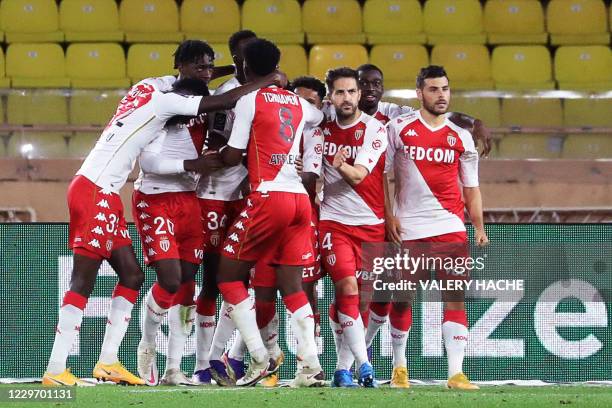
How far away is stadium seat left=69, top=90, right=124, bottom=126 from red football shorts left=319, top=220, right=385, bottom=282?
3630 mm

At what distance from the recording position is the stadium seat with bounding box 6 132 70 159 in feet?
36.6

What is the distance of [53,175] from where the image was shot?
11.3 metres

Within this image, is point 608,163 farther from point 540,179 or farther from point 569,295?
point 569,295

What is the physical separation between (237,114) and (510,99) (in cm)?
474

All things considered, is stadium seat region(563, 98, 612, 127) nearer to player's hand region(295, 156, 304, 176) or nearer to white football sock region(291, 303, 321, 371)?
player's hand region(295, 156, 304, 176)

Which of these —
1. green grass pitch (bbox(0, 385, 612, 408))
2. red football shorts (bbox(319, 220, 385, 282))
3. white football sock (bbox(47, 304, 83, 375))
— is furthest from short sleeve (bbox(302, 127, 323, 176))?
white football sock (bbox(47, 304, 83, 375))

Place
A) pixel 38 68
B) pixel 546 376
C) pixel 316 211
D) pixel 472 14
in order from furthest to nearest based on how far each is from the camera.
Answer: pixel 472 14
pixel 38 68
pixel 546 376
pixel 316 211

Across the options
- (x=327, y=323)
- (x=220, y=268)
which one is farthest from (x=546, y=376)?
(x=220, y=268)

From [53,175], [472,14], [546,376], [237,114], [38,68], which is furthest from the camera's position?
[472,14]

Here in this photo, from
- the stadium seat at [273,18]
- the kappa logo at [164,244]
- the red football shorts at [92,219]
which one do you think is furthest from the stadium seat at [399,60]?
the red football shorts at [92,219]

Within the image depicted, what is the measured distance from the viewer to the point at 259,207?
7574mm

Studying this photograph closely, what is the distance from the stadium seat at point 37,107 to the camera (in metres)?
11.2

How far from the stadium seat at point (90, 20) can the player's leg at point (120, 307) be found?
752 cm

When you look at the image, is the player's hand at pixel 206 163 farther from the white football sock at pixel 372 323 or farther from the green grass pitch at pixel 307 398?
the white football sock at pixel 372 323
